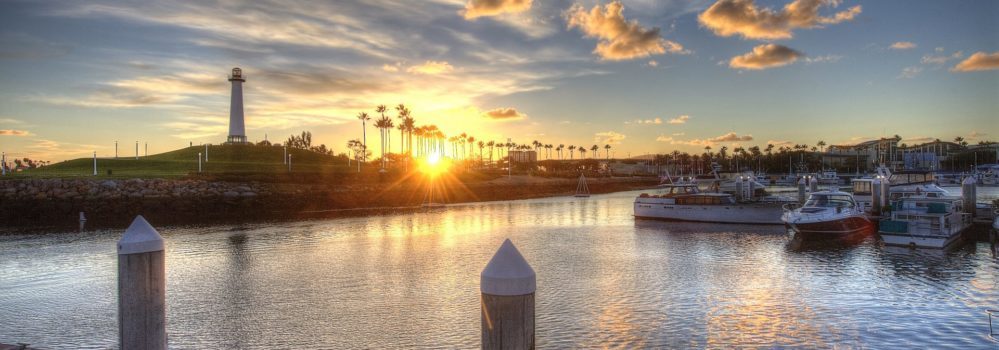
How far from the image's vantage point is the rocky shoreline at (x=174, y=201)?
51594mm

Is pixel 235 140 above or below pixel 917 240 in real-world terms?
above

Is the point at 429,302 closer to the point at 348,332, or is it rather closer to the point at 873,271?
the point at 348,332

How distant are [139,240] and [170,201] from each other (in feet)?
199

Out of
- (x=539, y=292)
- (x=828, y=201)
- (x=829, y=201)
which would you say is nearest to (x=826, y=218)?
(x=828, y=201)

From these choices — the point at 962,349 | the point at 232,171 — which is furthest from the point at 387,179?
the point at 962,349

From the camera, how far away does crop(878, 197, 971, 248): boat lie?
30.9 meters

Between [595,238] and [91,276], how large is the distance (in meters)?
29.5

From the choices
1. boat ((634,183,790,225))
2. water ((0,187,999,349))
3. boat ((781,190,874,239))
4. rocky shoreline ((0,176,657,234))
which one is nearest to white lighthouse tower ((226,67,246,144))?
rocky shoreline ((0,176,657,234))

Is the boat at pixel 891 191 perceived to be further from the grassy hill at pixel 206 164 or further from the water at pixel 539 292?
the grassy hill at pixel 206 164

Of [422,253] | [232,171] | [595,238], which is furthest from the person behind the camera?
[232,171]

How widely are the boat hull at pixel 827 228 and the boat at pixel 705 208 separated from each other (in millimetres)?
9496

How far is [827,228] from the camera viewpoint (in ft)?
119

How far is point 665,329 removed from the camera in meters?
16.2

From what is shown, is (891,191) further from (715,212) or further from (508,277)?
(508,277)
